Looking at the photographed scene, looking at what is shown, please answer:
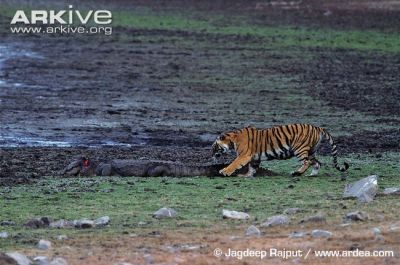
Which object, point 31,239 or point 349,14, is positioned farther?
point 349,14

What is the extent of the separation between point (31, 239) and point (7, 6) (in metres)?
30.2

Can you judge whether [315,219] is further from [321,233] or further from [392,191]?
[392,191]

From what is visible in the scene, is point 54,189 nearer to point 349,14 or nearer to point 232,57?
point 232,57

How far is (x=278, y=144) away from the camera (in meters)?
14.5

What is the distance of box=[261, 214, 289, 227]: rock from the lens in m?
10.3

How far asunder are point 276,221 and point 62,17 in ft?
91.6

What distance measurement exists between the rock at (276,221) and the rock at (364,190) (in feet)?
3.86

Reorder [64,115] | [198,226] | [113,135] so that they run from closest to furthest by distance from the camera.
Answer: [198,226]
[113,135]
[64,115]

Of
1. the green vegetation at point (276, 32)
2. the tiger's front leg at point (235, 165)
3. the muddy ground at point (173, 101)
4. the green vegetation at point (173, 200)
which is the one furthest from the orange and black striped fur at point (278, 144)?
the green vegetation at point (276, 32)

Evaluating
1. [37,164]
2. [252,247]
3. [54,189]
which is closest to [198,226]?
[252,247]

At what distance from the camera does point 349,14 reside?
127 ft

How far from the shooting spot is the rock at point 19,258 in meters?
8.71

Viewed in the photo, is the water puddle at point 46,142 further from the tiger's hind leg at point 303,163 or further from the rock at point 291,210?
the rock at point 291,210

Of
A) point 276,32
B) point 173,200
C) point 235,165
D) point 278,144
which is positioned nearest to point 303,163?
point 278,144
